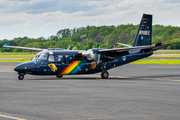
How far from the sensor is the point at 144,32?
30094mm

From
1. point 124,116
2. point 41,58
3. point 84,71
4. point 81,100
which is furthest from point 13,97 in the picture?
point 84,71

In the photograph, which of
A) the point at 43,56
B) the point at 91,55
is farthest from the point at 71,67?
the point at 43,56

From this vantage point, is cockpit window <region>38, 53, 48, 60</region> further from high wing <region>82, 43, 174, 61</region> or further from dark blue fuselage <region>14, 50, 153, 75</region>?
high wing <region>82, 43, 174, 61</region>

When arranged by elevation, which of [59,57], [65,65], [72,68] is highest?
[59,57]

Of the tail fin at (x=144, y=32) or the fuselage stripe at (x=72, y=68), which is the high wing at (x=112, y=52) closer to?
the fuselage stripe at (x=72, y=68)

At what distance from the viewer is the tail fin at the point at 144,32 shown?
1177 inches

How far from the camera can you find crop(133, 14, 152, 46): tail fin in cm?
2989

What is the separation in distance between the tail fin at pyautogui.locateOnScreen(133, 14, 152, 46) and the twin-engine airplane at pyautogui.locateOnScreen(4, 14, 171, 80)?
4.36 ft

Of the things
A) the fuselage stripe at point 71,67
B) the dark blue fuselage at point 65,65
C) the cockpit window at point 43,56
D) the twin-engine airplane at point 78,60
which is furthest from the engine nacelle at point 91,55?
the cockpit window at point 43,56

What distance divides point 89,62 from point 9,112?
1678 cm

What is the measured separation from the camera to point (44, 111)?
10711 mm

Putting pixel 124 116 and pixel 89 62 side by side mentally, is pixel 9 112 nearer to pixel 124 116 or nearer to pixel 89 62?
pixel 124 116

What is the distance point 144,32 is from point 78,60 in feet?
26.4

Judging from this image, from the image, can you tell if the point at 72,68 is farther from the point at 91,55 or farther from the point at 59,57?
the point at 91,55
